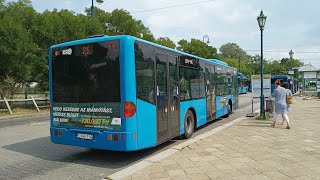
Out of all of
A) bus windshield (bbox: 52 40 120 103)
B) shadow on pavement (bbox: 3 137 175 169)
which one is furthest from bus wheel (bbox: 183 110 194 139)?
bus windshield (bbox: 52 40 120 103)

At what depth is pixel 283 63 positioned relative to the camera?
96750 mm

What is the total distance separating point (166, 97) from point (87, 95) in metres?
2.12

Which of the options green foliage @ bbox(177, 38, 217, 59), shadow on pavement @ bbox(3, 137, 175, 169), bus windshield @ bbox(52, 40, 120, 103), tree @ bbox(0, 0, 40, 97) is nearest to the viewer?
bus windshield @ bbox(52, 40, 120, 103)

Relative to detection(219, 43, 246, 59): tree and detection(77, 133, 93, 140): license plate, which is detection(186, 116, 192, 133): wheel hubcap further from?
detection(219, 43, 246, 59): tree

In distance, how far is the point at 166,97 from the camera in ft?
28.4

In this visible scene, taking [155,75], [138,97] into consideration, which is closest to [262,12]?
[155,75]

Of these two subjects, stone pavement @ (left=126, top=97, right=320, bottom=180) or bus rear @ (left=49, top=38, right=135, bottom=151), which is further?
bus rear @ (left=49, top=38, right=135, bottom=151)

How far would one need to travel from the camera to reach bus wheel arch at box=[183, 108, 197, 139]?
1026cm

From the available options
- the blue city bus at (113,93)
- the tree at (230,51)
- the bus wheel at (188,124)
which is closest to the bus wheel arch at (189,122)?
the bus wheel at (188,124)

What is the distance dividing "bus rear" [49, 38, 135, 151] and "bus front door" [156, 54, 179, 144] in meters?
1.34

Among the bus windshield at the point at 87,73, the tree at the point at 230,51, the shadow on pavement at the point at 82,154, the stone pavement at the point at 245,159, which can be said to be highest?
the tree at the point at 230,51

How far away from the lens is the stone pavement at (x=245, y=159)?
5.95m

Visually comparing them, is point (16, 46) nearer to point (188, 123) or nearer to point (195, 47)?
point (188, 123)

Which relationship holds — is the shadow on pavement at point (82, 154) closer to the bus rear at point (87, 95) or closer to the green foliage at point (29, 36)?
the bus rear at point (87, 95)
